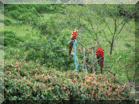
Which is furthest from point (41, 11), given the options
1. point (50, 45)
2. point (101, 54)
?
point (101, 54)

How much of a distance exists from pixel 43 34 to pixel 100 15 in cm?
198

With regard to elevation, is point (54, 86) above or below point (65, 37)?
below

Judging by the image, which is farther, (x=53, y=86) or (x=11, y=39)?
(x=11, y=39)

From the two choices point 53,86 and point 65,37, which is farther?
point 65,37

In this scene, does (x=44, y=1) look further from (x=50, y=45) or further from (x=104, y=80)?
(x=104, y=80)

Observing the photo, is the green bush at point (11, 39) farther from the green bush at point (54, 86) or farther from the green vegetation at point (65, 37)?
the green bush at point (54, 86)

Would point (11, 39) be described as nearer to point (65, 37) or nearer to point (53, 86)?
point (65, 37)

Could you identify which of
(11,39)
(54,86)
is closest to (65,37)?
(11,39)

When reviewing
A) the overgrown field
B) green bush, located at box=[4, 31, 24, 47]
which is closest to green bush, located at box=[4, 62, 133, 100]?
the overgrown field

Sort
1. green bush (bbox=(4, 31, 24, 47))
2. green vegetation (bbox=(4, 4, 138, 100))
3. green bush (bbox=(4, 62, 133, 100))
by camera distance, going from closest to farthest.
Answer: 1. green bush (bbox=(4, 62, 133, 100))
2. green vegetation (bbox=(4, 4, 138, 100))
3. green bush (bbox=(4, 31, 24, 47))

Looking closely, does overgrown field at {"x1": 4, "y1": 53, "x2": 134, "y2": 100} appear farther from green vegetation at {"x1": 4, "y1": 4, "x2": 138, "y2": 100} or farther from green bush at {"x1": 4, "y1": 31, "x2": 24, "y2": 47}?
green bush at {"x1": 4, "y1": 31, "x2": 24, "y2": 47}

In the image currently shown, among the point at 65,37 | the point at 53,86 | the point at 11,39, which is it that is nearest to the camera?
the point at 53,86

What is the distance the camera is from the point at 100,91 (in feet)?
9.82

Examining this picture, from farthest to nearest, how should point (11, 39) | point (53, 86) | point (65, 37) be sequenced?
1. point (11, 39)
2. point (65, 37)
3. point (53, 86)
